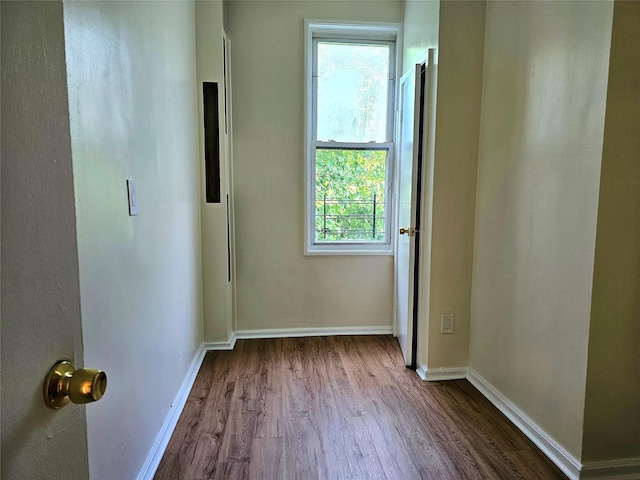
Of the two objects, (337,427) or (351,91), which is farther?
(351,91)

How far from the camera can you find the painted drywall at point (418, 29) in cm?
234

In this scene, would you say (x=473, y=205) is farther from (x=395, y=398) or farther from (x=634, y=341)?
(x=395, y=398)

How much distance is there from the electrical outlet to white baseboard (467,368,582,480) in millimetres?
303

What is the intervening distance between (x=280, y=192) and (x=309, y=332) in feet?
3.74

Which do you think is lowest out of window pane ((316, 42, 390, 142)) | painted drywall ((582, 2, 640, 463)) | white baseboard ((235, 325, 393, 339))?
white baseboard ((235, 325, 393, 339))

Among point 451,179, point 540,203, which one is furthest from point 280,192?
point 540,203

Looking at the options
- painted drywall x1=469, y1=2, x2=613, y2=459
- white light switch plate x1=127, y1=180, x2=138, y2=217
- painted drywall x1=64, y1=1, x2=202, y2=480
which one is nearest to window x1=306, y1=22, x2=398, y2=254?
painted drywall x1=469, y1=2, x2=613, y2=459

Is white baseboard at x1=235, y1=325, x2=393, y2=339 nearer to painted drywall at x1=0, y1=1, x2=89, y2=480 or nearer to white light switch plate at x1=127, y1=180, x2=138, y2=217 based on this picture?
white light switch plate at x1=127, y1=180, x2=138, y2=217

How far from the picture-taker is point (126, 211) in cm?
138

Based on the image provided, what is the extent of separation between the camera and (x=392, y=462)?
173 cm

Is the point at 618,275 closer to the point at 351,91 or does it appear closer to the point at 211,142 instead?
the point at 351,91

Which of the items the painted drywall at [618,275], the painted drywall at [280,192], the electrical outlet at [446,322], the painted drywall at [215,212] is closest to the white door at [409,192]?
the electrical outlet at [446,322]

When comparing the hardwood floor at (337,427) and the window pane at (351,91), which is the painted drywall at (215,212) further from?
the window pane at (351,91)

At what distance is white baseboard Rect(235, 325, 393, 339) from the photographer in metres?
3.16
